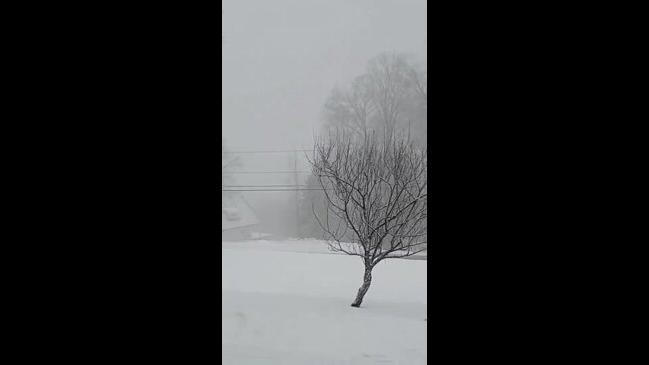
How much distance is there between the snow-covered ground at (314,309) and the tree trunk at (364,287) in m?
0.06

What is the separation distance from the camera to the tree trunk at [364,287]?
13.1ft

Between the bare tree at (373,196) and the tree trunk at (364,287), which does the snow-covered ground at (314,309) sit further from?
the bare tree at (373,196)

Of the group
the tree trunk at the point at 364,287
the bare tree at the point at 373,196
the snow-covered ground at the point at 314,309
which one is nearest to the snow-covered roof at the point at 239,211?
the snow-covered ground at the point at 314,309

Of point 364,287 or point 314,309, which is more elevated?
point 364,287

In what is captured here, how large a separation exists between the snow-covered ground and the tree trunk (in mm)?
58

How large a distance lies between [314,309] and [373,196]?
3.18 feet

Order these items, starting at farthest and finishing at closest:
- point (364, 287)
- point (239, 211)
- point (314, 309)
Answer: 1. point (239, 211)
2. point (314, 309)
3. point (364, 287)

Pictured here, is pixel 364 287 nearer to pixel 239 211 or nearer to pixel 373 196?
pixel 373 196

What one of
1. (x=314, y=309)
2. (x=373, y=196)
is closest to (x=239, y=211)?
(x=314, y=309)

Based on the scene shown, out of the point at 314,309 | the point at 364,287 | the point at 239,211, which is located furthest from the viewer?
the point at 239,211

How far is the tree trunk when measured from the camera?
399 cm

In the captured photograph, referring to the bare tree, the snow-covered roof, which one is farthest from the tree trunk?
the snow-covered roof

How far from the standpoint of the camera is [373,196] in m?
4.07
